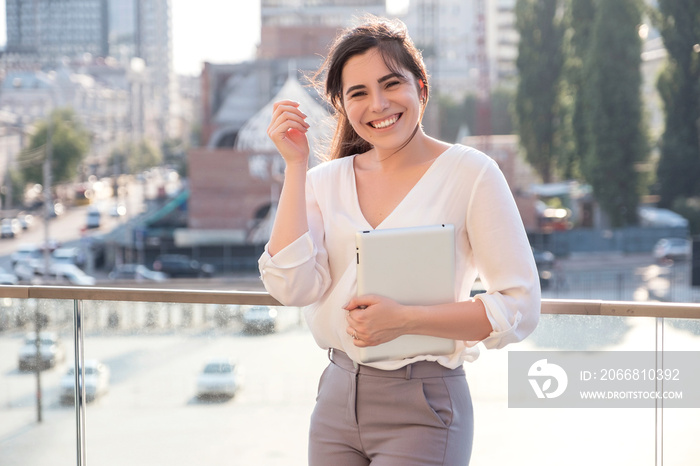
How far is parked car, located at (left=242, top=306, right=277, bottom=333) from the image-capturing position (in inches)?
81.8

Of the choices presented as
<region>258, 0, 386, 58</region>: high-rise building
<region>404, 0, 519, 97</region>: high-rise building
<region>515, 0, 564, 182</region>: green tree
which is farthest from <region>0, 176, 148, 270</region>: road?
<region>515, 0, 564, 182</region>: green tree

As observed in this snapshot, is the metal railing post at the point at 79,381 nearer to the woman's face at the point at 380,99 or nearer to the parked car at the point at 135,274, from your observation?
the woman's face at the point at 380,99

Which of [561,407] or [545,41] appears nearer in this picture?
[561,407]

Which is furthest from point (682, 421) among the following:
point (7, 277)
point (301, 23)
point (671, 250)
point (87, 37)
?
point (87, 37)

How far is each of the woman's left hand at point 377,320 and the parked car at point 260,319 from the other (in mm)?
1006

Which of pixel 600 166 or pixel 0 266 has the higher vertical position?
pixel 600 166

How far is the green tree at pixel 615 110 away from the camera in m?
24.4

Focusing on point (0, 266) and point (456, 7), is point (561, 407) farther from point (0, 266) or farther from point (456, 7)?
point (456, 7)

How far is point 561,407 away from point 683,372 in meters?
0.29

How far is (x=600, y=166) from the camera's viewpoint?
25312mm

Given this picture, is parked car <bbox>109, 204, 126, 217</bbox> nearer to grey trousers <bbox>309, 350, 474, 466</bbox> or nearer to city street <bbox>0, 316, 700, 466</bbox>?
city street <bbox>0, 316, 700, 466</bbox>

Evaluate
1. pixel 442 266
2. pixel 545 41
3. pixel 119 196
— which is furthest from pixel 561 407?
pixel 119 196

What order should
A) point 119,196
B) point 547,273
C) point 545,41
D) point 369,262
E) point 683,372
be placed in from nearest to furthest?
1. point 369,262
2. point 683,372
3. point 547,273
4. point 545,41
5. point 119,196

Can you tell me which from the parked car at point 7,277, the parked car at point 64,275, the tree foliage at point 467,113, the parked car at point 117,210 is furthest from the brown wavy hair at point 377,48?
the parked car at point 117,210
